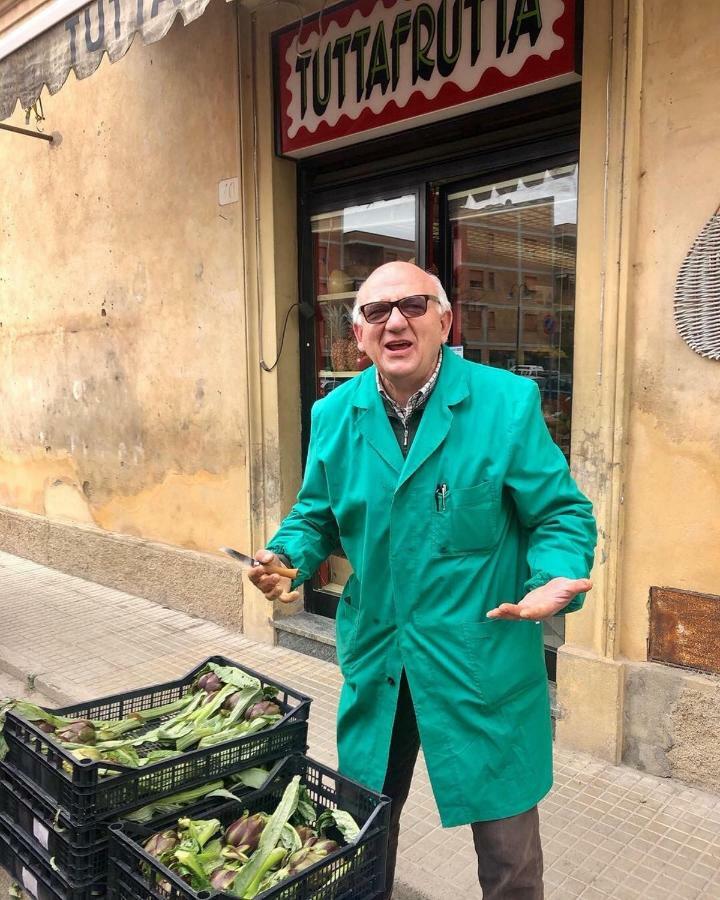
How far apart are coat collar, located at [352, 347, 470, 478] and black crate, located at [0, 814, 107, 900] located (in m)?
1.41

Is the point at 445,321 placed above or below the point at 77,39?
below

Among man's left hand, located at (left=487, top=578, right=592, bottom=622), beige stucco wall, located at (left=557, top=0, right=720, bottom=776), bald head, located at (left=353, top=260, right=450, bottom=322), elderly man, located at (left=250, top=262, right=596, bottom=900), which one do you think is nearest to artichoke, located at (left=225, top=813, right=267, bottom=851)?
elderly man, located at (left=250, top=262, right=596, bottom=900)

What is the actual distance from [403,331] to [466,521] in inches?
21.5

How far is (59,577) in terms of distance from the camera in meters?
7.22

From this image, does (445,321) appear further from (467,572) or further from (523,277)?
(523,277)

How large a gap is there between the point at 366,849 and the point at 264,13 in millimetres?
4948

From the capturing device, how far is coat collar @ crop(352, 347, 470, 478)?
2.12 meters

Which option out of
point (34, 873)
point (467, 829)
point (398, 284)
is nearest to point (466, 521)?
point (398, 284)

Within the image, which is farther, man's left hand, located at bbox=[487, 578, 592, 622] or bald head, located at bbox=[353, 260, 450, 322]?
bald head, located at bbox=[353, 260, 450, 322]

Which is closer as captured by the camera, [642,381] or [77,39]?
[642,381]

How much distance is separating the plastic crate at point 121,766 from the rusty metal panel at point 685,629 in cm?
181

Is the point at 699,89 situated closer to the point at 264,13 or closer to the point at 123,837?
the point at 264,13

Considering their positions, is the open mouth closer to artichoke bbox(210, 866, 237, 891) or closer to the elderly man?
the elderly man

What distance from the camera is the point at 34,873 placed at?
7.62 ft
